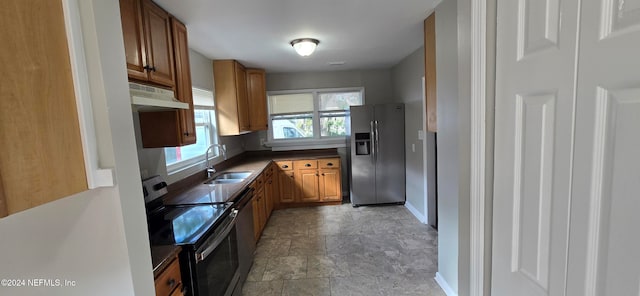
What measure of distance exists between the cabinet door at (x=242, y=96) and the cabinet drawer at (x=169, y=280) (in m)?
2.61

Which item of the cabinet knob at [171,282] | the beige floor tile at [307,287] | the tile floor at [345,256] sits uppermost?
the cabinet knob at [171,282]

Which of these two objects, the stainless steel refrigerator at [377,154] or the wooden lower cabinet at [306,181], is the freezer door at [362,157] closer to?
the stainless steel refrigerator at [377,154]

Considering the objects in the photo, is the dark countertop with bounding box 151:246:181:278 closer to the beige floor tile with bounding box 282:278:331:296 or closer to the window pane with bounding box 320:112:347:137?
the beige floor tile with bounding box 282:278:331:296

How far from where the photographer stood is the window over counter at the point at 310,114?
4.88 meters

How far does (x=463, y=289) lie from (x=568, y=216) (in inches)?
28.3

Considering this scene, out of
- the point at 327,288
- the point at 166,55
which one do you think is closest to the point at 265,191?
the point at 327,288

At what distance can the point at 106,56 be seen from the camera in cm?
74

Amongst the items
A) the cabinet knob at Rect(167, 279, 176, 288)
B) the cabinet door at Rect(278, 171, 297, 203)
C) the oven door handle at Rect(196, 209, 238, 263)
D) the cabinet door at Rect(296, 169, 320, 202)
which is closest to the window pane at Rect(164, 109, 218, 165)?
the oven door handle at Rect(196, 209, 238, 263)

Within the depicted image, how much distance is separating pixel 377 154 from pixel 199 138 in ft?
8.56

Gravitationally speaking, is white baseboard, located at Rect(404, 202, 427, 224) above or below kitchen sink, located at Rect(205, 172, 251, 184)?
below

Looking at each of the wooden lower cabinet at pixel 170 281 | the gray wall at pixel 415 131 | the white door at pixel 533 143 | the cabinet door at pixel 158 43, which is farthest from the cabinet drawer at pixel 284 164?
the white door at pixel 533 143

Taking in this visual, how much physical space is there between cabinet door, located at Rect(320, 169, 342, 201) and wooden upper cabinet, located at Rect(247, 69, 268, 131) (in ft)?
4.40

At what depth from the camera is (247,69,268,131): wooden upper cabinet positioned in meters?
4.19

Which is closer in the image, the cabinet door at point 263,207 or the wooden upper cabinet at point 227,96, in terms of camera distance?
the cabinet door at point 263,207
